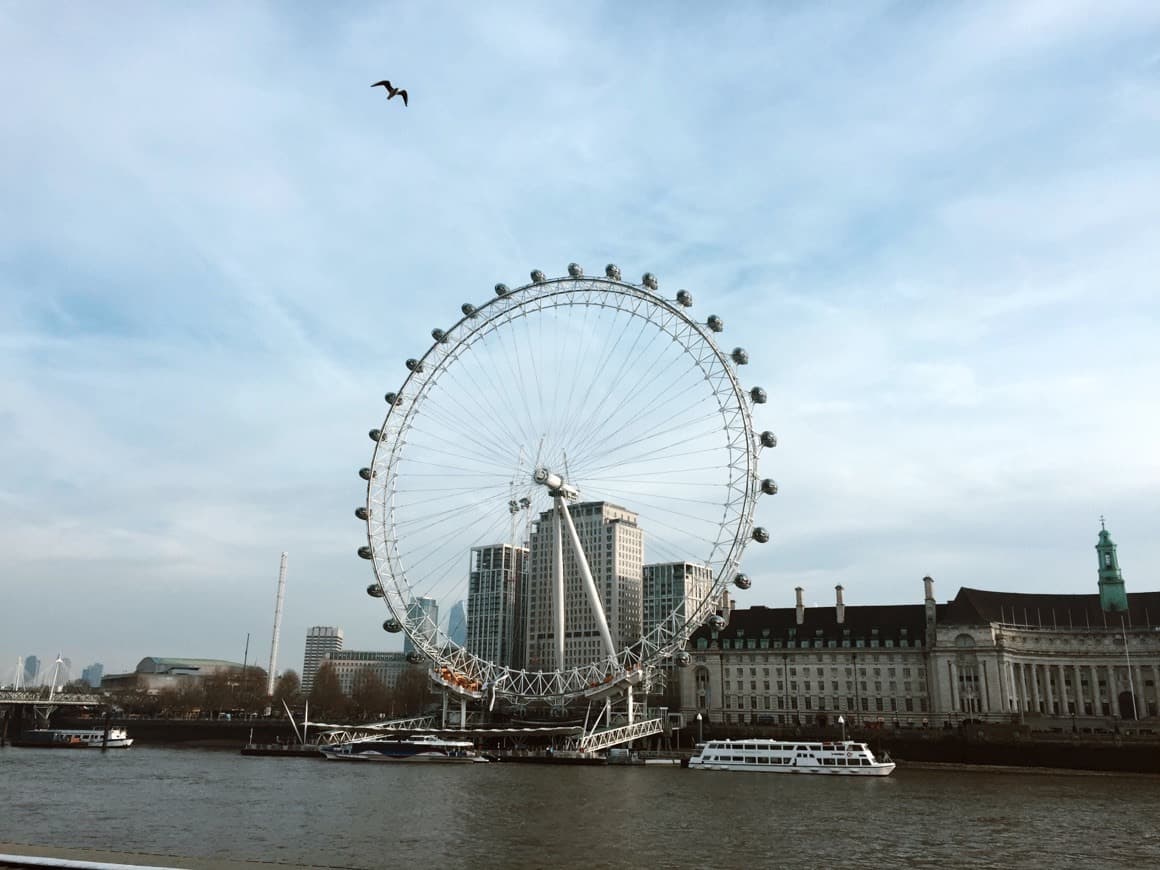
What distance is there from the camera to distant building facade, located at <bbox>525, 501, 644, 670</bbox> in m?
183

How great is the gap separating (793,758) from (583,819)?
140 ft

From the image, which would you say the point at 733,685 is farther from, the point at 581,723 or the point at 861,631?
the point at 581,723

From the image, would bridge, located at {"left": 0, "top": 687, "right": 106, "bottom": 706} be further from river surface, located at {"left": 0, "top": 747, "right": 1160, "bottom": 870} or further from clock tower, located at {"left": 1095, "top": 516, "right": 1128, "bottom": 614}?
clock tower, located at {"left": 1095, "top": 516, "right": 1128, "bottom": 614}

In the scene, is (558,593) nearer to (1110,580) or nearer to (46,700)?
(1110,580)

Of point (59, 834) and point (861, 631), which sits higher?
point (861, 631)

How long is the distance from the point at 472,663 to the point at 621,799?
47.4m

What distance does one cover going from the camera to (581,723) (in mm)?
97562

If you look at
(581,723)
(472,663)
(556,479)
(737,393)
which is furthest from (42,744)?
(737,393)

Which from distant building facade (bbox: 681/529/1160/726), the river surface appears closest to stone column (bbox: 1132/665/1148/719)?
distant building facade (bbox: 681/529/1160/726)

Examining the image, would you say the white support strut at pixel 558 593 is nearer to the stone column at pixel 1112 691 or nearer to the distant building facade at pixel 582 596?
the stone column at pixel 1112 691

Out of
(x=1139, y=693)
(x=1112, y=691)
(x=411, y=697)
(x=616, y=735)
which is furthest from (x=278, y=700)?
(x=1139, y=693)

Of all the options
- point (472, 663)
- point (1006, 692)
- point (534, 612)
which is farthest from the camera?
point (534, 612)

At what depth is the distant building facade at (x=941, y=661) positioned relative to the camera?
109250 millimetres

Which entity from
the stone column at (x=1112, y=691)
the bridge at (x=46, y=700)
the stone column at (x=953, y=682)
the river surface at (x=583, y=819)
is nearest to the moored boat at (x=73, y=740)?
the bridge at (x=46, y=700)
